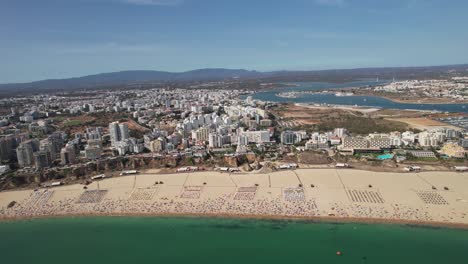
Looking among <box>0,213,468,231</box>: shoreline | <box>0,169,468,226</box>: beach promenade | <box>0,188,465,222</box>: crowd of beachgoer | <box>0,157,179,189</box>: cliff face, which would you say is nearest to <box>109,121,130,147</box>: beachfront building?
<box>0,157,179,189</box>: cliff face

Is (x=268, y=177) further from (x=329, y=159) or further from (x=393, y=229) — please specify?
(x=393, y=229)

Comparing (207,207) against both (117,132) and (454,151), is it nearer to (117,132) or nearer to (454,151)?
(454,151)

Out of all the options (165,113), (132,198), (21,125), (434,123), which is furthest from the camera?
(165,113)

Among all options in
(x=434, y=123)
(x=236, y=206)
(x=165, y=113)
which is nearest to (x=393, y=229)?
(x=236, y=206)

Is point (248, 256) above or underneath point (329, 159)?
underneath

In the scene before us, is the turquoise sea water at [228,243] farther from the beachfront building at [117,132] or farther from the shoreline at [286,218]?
the beachfront building at [117,132]
